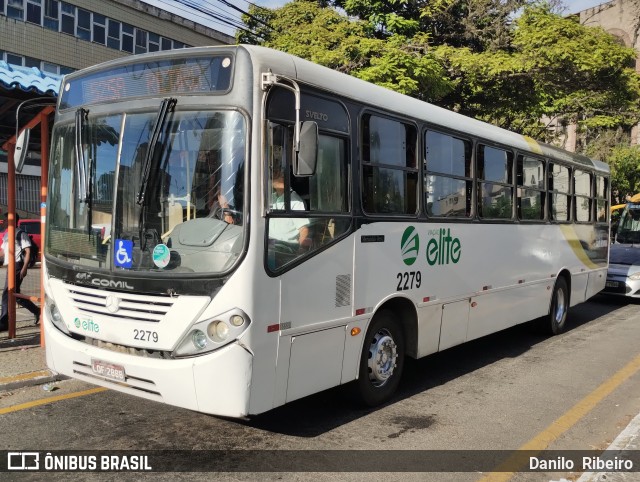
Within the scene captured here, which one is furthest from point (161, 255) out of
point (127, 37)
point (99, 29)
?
point (127, 37)

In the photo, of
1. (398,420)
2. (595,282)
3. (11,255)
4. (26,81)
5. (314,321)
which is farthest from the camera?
(595,282)

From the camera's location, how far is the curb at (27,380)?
226 inches

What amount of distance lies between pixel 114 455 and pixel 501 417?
3.38 meters

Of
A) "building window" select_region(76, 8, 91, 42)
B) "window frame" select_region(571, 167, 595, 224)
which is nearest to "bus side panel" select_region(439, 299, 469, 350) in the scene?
"window frame" select_region(571, 167, 595, 224)

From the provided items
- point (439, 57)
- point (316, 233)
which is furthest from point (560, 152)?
point (316, 233)

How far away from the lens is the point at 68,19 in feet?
86.6

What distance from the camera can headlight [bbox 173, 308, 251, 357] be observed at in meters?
3.96

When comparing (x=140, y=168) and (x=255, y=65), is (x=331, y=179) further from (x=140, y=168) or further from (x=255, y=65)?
(x=140, y=168)

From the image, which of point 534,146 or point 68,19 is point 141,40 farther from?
point 534,146

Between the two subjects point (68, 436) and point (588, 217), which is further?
point (588, 217)

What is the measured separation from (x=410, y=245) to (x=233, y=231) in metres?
2.29

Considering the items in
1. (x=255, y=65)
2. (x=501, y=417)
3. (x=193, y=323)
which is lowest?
(x=501, y=417)

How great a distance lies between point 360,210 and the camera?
5.13 meters

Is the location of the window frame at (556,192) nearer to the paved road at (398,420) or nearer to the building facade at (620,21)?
the paved road at (398,420)
